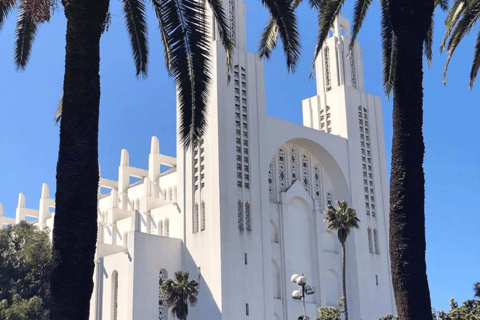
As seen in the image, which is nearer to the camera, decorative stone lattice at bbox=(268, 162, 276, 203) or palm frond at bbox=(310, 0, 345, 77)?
palm frond at bbox=(310, 0, 345, 77)

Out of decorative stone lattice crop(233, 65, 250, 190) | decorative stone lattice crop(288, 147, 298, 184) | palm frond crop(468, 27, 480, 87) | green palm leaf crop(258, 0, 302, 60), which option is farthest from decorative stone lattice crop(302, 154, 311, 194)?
green palm leaf crop(258, 0, 302, 60)

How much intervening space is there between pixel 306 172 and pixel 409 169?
134ft

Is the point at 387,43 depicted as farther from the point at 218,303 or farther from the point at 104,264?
the point at 104,264

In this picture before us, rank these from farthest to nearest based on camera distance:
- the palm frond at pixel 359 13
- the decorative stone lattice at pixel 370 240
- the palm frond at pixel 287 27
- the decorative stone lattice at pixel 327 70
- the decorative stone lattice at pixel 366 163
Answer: the decorative stone lattice at pixel 327 70
the decorative stone lattice at pixel 366 163
the decorative stone lattice at pixel 370 240
the palm frond at pixel 359 13
the palm frond at pixel 287 27

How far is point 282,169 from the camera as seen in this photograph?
50.1m

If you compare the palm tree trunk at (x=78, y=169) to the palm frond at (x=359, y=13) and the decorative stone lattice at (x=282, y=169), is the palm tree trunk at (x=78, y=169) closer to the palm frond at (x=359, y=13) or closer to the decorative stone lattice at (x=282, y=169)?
the palm frond at (x=359, y=13)

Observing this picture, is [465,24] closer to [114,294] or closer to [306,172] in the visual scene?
[114,294]

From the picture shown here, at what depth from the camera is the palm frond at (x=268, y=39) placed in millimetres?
16844

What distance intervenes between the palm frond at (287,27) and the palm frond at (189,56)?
1500 millimetres

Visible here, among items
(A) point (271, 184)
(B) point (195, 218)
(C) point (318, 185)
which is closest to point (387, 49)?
(B) point (195, 218)

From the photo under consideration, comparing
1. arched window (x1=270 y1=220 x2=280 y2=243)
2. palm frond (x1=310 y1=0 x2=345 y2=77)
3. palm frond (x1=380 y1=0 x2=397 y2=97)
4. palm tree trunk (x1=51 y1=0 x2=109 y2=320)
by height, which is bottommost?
palm tree trunk (x1=51 y1=0 x2=109 y2=320)

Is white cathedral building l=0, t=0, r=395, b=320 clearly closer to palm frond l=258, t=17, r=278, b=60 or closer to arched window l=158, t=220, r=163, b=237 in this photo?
arched window l=158, t=220, r=163, b=237

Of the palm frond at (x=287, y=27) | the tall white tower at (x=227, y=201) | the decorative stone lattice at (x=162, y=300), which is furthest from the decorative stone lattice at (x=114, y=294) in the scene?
the palm frond at (x=287, y=27)

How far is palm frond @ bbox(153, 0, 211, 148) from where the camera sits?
39.1 feet
